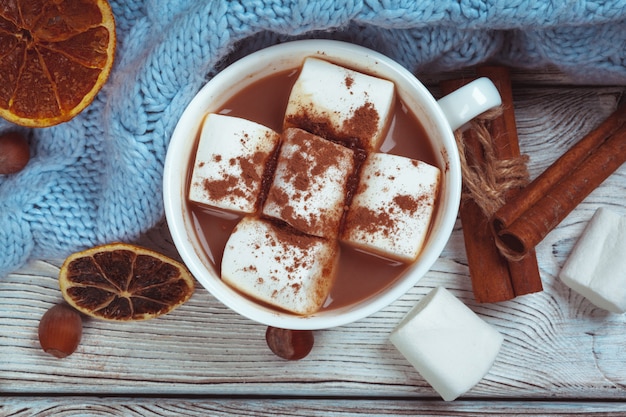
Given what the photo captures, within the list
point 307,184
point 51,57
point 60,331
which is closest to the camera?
point 307,184

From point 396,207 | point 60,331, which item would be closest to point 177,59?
point 396,207

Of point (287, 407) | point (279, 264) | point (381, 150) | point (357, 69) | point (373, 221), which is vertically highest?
point (357, 69)

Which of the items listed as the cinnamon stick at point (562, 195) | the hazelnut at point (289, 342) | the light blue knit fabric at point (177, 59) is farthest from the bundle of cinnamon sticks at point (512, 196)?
the hazelnut at point (289, 342)

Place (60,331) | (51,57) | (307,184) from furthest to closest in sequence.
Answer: (60,331), (51,57), (307,184)

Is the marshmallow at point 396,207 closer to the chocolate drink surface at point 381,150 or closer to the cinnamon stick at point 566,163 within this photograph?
the chocolate drink surface at point 381,150

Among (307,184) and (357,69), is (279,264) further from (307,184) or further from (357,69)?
(357,69)

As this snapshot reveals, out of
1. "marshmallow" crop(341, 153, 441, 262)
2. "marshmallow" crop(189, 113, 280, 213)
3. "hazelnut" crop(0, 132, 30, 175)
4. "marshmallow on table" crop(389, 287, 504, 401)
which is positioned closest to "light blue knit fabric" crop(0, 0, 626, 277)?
"hazelnut" crop(0, 132, 30, 175)

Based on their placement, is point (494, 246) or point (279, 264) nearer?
point (279, 264)
